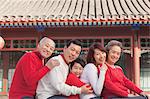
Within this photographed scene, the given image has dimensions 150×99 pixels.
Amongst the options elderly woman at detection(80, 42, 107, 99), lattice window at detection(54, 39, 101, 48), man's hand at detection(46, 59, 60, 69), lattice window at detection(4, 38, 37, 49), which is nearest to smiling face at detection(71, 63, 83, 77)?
elderly woman at detection(80, 42, 107, 99)

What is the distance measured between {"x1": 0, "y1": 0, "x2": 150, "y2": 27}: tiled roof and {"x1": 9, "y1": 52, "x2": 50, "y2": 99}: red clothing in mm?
5675

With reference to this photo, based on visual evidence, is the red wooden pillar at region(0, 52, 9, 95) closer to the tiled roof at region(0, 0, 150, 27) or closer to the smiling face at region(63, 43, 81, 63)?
the tiled roof at region(0, 0, 150, 27)

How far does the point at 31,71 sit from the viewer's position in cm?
365

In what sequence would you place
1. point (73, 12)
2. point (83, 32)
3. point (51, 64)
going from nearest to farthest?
point (51, 64)
point (83, 32)
point (73, 12)

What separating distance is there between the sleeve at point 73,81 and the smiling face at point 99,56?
28 centimetres

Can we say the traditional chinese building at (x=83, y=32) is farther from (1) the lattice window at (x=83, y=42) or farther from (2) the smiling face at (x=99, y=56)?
(2) the smiling face at (x=99, y=56)

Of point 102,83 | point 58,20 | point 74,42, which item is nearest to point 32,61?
point 74,42

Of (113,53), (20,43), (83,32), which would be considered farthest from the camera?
(20,43)

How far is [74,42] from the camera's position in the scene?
3771 millimetres

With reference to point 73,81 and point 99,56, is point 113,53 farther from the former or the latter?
point 73,81

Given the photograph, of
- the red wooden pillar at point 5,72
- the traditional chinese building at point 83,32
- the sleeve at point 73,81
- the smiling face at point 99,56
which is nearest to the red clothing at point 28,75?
the sleeve at point 73,81

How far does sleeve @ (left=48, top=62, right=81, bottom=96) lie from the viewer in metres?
3.57

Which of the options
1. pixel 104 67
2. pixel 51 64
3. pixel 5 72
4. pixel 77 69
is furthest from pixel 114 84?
pixel 5 72

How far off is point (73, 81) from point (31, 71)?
0.46 meters
